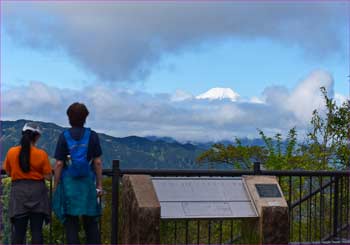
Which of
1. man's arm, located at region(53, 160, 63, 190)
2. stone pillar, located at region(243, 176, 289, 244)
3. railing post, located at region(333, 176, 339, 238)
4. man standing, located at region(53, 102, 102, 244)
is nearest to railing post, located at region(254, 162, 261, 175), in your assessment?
stone pillar, located at region(243, 176, 289, 244)

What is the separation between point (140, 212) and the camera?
23.1ft

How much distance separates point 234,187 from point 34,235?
2628 mm

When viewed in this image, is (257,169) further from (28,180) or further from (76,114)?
(28,180)

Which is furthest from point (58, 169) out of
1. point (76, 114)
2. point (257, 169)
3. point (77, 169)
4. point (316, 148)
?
point (316, 148)

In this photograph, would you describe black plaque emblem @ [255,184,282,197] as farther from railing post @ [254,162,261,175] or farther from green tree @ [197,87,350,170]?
green tree @ [197,87,350,170]

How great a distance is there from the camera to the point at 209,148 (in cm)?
2328

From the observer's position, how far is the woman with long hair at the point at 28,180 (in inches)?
253

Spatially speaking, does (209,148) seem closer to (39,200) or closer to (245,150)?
(245,150)

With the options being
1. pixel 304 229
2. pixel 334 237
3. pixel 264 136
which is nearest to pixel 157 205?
pixel 334 237

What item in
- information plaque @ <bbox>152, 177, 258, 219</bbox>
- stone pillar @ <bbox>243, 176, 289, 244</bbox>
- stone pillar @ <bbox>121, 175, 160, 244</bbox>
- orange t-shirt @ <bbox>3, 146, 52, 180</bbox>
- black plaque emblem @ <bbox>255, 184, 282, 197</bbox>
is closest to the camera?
orange t-shirt @ <bbox>3, 146, 52, 180</bbox>

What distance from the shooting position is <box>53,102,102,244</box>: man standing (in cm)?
636

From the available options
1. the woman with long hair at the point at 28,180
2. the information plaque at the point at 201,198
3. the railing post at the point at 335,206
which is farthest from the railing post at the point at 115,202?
the railing post at the point at 335,206

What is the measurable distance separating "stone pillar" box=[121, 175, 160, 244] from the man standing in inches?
28.1

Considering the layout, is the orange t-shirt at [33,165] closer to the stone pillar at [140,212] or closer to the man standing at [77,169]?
the man standing at [77,169]
